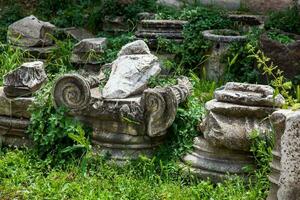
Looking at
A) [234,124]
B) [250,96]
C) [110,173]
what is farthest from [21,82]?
[250,96]

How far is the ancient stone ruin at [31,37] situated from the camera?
27.8 ft

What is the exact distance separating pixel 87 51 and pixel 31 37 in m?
1.28

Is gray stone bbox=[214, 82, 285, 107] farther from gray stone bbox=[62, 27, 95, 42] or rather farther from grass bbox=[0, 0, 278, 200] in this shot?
gray stone bbox=[62, 27, 95, 42]

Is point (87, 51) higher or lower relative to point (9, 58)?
higher

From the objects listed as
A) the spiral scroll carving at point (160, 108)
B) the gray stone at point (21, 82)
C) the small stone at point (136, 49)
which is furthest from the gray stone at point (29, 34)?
the spiral scroll carving at point (160, 108)

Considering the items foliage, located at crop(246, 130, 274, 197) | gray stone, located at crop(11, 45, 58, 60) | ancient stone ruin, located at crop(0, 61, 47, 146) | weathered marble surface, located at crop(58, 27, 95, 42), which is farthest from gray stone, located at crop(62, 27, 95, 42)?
foliage, located at crop(246, 130, 274, 197)

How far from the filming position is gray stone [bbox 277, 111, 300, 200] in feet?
12.8

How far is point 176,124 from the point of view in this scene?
217 inches

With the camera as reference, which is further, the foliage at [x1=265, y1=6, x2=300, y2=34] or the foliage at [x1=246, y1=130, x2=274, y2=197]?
the foliage at [x1=265, y1=6, x2=300, y2=34]

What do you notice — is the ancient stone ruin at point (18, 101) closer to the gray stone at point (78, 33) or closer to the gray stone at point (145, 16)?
the gray stone at point (78, 33)

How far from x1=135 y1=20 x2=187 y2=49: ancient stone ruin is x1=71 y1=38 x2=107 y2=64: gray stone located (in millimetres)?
934

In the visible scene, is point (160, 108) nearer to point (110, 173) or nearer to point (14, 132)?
point (110, 173)

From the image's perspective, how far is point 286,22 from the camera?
302 inches

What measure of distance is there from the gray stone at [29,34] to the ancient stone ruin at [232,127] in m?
4.12
